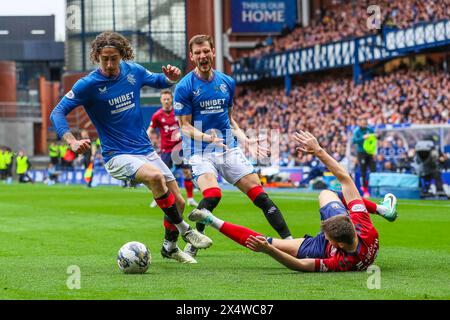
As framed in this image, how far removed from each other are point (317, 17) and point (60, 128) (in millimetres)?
45021

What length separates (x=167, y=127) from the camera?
21.5 meters

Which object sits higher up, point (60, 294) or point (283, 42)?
point (283, 42)

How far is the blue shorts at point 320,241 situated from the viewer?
31.9ft

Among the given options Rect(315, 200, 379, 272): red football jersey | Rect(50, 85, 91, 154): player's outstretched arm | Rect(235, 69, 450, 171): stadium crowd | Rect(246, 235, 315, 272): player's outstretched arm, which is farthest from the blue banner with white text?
Rect(246, 235, 315, 272): player's outstretched arm

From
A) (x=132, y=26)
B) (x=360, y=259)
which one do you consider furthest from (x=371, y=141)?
(x=132, y=26)

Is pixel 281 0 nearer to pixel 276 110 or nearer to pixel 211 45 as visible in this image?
pixel 276 110

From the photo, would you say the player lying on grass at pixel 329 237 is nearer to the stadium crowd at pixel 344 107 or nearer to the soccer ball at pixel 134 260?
the soccer ball at pixel 134 260

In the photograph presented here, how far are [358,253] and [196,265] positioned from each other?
198 cm

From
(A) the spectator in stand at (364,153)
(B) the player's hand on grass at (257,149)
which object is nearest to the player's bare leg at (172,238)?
(B) the player's hand on grass at (257,149)

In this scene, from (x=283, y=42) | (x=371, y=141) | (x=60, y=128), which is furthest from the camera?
(x=283, y=42)

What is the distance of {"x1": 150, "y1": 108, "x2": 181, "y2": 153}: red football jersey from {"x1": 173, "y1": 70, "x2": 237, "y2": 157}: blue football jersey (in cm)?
904

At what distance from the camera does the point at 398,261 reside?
11.1m

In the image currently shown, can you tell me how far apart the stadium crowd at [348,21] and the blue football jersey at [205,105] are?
27498 millimetres

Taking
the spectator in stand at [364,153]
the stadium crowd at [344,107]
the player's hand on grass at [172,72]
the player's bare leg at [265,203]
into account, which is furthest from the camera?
the stadium crowd at [344,107]
